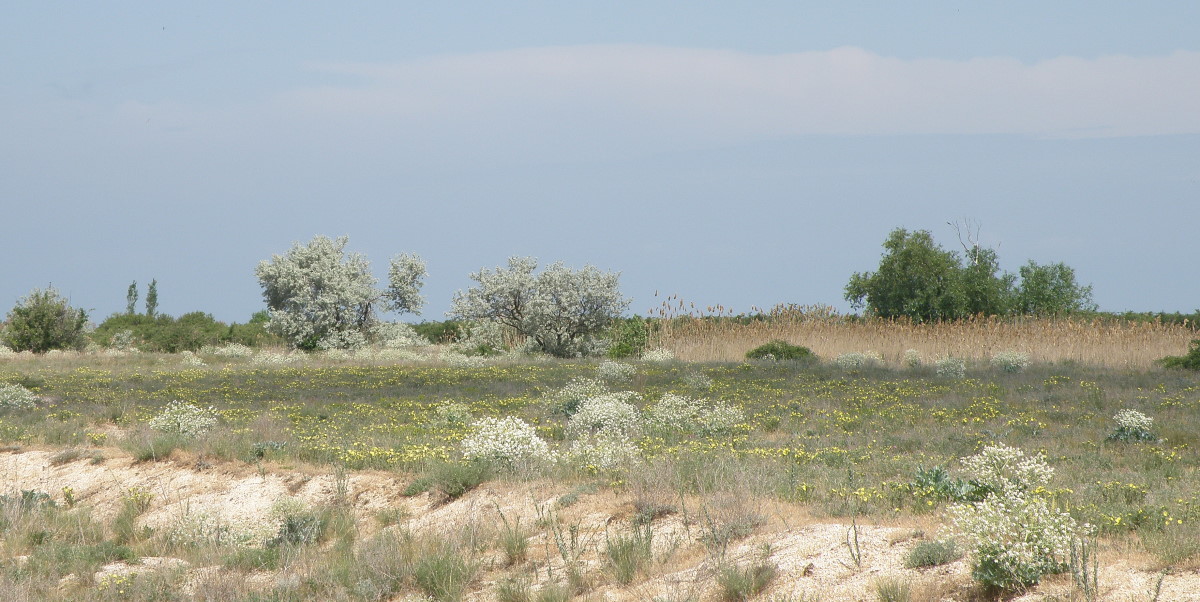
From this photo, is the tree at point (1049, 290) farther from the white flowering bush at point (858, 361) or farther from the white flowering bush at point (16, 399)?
the white flowering bush at point (16, 399)

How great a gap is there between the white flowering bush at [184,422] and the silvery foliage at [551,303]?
19090 mm

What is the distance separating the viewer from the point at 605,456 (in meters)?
10.4

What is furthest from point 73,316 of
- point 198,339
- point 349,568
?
point 349,568

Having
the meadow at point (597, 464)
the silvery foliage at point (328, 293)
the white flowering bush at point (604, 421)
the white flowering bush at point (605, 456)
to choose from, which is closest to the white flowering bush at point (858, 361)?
the meadow at point (597, 464)

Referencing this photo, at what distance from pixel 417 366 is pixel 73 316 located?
71.6ft

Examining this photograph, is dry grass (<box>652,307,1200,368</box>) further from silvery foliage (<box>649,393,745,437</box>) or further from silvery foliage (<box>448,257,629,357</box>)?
silvery foliage (<box>649,393,745,437</box>)

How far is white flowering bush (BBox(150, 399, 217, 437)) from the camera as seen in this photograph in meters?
14.8

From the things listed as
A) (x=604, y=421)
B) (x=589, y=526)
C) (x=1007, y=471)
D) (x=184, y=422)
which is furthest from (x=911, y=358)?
(x=589, y=526)

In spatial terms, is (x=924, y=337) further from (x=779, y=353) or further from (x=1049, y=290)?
(x=1049, y=290)

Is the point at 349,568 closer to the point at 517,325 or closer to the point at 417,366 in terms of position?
the point at 417,366

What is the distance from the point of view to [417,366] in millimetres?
28797

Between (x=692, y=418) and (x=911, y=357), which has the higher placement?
(x=911, y=357)

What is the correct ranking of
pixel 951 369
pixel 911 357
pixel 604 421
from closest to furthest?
pixel 604 421
pixel 951 369
pixel 911 357

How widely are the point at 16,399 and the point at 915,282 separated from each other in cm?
3570
